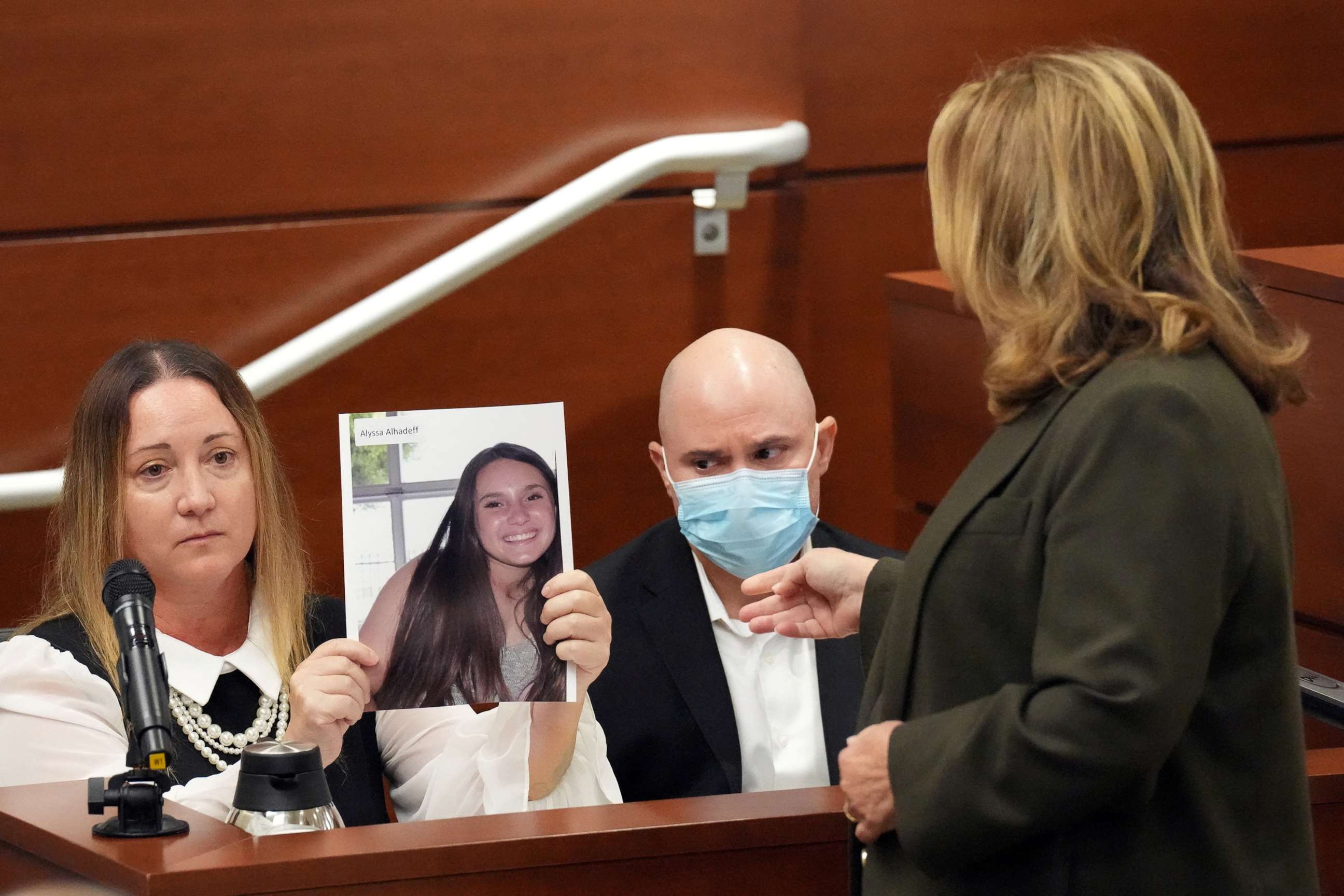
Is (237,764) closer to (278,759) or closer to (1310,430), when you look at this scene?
(278,759)

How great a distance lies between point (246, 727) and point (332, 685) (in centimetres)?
36

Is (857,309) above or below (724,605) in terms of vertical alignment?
above

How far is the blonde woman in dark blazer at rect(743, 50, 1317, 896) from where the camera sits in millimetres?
1204

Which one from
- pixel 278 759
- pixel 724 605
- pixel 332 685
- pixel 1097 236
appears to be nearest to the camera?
pixel 1097 236

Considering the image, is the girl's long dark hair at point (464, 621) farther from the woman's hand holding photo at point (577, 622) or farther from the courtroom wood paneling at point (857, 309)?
the courtroom wood paneling at point (857, 309)

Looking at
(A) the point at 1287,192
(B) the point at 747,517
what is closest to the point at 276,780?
(B) the point at 747,517

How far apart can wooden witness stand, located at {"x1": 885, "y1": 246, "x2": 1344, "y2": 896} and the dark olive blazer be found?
49 cm

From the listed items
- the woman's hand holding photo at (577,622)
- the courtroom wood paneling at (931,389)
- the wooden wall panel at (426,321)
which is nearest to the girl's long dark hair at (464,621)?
the woman's hand holding photo at (577,622)

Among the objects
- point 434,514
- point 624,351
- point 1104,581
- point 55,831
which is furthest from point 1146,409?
point 624,351

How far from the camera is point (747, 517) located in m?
2.37

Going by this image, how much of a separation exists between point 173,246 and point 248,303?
0.15 meters

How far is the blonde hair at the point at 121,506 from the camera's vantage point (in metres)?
2.10

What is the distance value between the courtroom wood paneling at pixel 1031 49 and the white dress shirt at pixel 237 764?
138 cm

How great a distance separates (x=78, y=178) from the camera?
2631mm
